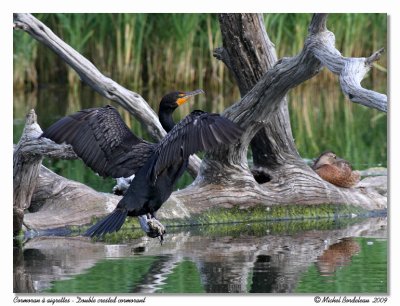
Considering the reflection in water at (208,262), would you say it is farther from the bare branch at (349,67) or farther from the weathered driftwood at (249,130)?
the bare branch at (349,67)

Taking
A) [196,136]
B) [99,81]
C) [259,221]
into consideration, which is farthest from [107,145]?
[259,221]

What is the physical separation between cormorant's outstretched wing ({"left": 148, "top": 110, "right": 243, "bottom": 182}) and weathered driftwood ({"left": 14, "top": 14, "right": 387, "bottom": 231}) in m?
1.86

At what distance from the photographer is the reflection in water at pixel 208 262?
756 centimetres

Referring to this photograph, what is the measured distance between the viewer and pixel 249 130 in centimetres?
971

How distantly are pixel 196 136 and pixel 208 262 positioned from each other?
1335 millimetres

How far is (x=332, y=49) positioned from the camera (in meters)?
8.34

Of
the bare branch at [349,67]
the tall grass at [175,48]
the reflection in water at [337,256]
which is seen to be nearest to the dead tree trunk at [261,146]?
the bare branch at [349,67]

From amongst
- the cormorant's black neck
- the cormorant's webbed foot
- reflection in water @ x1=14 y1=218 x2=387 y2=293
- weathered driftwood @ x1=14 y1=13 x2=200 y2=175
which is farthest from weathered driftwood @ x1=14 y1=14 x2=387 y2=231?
the cormorant's webbed foot

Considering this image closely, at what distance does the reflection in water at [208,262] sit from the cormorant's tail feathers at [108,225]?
33 cm

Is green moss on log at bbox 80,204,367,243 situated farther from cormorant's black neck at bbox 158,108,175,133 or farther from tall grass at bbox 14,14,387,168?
tall grass at bbox 14,14,387,168

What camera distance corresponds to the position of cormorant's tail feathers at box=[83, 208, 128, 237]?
7.68 m
